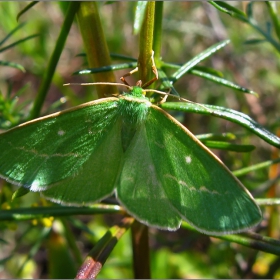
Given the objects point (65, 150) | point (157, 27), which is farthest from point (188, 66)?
point (65, 150)

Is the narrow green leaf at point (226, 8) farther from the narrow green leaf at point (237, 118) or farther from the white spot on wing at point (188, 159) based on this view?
the white spot on wing at point (188, 159)

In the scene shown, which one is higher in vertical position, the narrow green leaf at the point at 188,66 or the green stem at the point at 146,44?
the narrow green leaf at the point at 188,66

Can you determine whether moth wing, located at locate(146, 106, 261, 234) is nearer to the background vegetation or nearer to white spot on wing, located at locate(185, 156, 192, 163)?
white spot on wing, located at locate(185, 156, 192, 163)

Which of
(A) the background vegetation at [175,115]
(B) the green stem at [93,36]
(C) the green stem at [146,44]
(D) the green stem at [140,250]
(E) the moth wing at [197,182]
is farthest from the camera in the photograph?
(A) the background vegetation at [175,115]

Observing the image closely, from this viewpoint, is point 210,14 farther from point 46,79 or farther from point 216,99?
point 46,79

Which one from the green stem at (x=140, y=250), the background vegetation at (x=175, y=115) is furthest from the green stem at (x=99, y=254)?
the background vegetation at (x=175, y=115)

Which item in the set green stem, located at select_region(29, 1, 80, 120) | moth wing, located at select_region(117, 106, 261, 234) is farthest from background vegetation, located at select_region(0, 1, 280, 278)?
moth wing, located at select_region(117, 106, 261, 234)

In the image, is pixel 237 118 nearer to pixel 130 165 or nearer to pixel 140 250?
pixel 130 165

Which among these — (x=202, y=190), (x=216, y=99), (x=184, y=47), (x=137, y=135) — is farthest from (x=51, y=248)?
(x=184, y=47)
